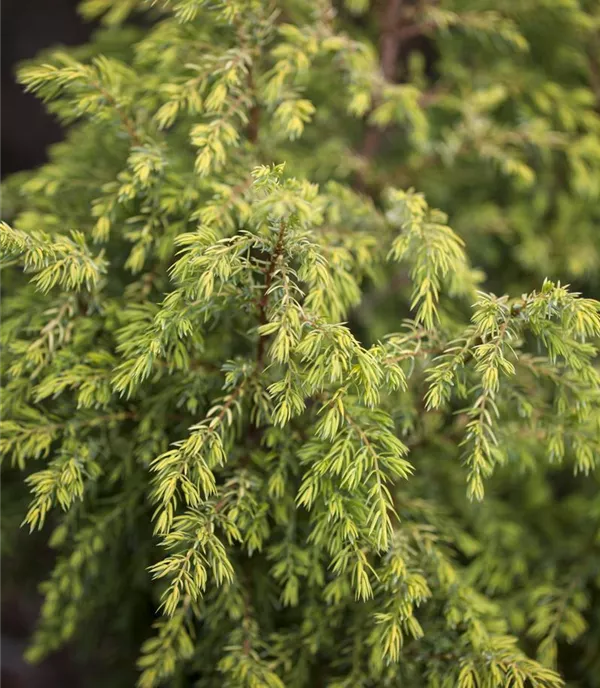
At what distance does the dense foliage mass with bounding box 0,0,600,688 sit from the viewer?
0.94m

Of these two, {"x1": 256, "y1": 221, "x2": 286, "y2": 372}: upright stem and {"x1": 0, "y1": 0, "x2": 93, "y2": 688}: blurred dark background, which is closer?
{"x1": 256, "y1": 221, "x2": 286, "y2": 372}: upright stem

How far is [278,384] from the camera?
2.99ft

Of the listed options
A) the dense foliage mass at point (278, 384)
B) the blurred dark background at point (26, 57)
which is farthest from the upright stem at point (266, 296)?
the blurred dark background at point (26, 57)

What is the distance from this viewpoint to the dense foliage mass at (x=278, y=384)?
3.09 ft

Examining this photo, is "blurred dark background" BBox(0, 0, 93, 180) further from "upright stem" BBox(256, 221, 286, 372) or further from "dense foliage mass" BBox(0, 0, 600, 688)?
"upright stem" BBox(256, 221, 286, 372)

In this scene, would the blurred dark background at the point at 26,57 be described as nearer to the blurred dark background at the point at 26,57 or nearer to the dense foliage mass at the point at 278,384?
the blurred dark background at the point at 26,57

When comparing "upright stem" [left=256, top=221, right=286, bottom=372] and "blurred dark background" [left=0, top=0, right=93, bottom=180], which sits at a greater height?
"upright stem" [left=256, top=221, right=286, bottom=372]

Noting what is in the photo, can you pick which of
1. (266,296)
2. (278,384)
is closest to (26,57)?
(266,296)

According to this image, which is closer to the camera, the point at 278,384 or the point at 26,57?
the point at 278,384

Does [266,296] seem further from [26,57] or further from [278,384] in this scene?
[26,57]

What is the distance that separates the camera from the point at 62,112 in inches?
48.4

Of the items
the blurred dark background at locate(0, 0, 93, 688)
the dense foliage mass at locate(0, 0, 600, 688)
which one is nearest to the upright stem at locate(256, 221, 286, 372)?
the dense foliage mass at locate(0, 0, 600, 688)

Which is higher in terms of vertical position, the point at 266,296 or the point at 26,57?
the point at 266,296

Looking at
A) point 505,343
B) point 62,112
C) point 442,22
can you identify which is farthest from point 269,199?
point 442,22
